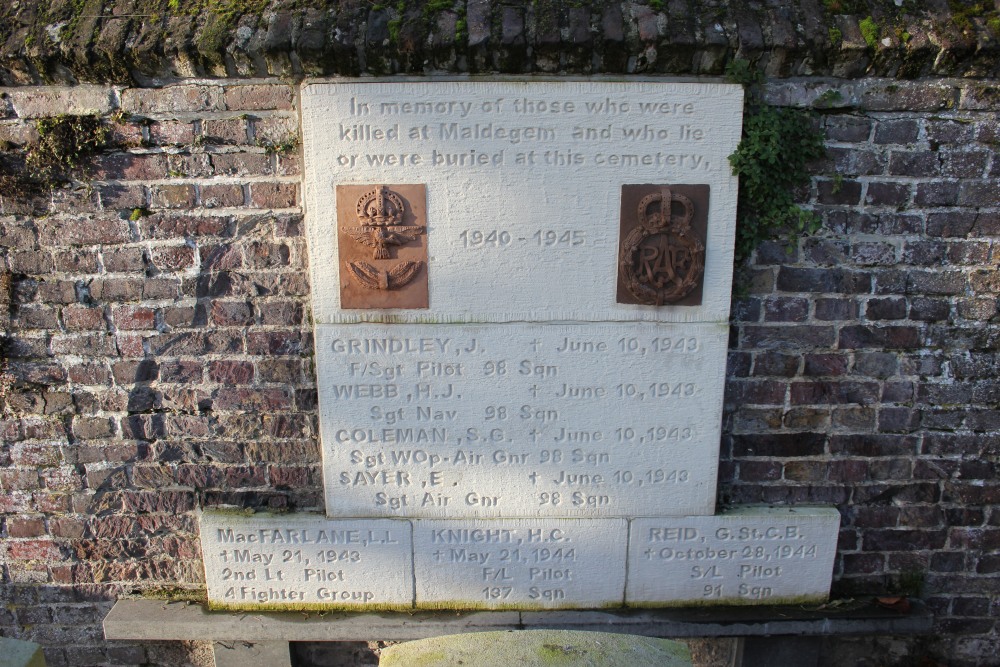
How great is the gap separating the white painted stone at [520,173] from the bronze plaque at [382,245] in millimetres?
30

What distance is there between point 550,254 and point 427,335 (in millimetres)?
523

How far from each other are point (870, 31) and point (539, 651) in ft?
7.27

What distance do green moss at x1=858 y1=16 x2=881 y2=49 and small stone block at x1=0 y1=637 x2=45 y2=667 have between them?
315 cm

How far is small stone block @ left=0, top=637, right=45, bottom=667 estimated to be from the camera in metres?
1.78

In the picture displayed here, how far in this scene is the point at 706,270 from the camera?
87.4 inches

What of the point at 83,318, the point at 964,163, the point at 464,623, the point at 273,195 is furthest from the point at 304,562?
the point at 964,163

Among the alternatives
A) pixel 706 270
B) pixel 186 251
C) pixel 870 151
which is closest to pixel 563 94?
pixel 706 270

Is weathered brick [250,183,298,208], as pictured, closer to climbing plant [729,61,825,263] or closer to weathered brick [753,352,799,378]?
climbing plant [729,61,825,263]

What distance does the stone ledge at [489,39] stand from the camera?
1994mm

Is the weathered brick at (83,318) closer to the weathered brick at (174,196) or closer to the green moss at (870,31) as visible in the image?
the weathered brick at (174,196)

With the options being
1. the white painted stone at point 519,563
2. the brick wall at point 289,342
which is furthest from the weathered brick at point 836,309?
the white painted stone at point 519,563

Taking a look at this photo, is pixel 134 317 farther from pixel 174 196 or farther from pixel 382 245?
pixel 382 245

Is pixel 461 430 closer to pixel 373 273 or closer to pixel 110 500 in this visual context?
pixel 373 273

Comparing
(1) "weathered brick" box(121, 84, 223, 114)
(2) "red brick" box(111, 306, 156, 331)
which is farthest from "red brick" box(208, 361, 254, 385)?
(1) "weathered brick" box(121, 84, 223, 114)
